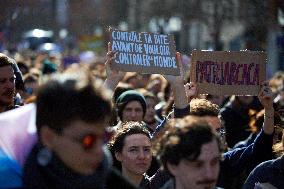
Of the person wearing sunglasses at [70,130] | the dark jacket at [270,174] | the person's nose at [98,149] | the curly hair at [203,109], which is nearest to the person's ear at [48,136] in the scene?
the person wearing sunglasses at [70,130]

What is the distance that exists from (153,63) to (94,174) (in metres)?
3.79

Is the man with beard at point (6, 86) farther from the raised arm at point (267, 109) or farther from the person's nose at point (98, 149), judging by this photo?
the person's nose at point (98, 149)

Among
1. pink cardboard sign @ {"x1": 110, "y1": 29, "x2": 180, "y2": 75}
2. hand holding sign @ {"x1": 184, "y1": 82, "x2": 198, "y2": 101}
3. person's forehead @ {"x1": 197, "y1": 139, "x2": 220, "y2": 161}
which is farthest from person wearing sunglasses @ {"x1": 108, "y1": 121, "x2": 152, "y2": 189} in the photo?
person's forehead @ {"x1": 197, "y1": 139, "x2": 220, "y2": 161}

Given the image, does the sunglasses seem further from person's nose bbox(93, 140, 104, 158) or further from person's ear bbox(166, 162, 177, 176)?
person's ear bbox(166, 162, 177, 176)

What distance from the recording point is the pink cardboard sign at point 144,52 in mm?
7188

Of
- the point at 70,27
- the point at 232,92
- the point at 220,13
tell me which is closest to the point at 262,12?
the point at 220,13

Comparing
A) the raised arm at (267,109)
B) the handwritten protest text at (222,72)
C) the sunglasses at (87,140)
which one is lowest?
the raised arm at (267,109)

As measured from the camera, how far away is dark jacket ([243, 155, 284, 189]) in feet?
19.1

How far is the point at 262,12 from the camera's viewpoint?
20547 mm

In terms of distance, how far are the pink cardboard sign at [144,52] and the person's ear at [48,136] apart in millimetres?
3513

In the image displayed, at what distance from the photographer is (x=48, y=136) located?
3.57m

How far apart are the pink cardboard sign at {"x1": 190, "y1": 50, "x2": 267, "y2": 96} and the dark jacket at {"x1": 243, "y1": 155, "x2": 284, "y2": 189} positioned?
5.59ft

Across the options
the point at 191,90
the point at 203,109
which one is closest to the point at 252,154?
the point at 203,109

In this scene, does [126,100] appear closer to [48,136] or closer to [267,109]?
[267,109]
